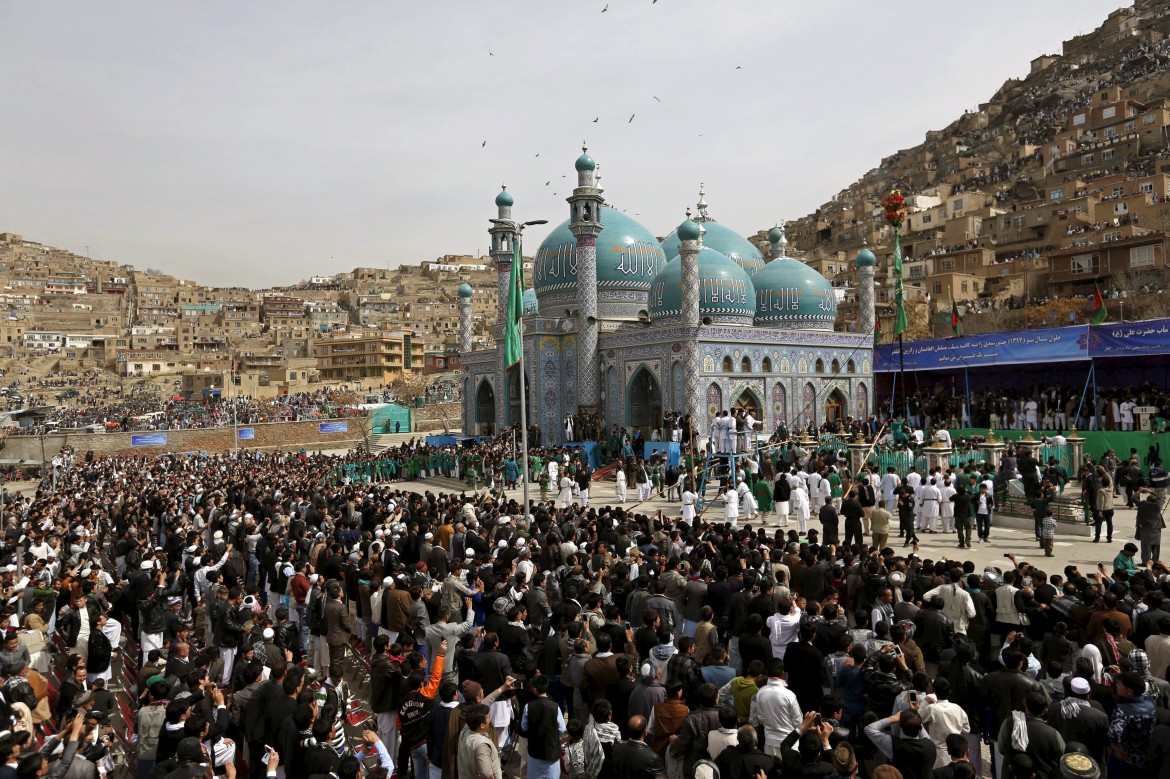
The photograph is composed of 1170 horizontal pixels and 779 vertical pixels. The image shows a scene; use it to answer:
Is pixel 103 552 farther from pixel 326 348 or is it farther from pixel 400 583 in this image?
pixel 326 348

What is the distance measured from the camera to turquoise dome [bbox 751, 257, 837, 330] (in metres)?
34.8

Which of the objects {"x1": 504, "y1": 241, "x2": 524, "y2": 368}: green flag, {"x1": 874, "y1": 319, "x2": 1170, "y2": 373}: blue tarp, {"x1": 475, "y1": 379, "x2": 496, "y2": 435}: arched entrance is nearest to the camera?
{"x1": 504, "y1": 241, "x2": 524, "y2": 368}: green flag

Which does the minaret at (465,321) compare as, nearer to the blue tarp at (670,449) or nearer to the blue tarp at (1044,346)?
the blue tarp at (670,449)

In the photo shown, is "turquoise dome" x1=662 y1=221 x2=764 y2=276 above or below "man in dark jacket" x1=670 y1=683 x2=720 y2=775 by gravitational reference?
above

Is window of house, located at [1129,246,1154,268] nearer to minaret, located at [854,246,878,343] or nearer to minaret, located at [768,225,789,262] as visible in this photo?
minaret, located at [854,246,878,343]

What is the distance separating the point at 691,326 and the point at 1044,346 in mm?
11623

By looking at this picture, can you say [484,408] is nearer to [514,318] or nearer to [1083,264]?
[514,318]

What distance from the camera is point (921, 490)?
1577 centimetres

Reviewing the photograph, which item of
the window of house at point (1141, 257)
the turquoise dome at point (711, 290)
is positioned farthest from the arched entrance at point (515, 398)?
the window of house at point (1141, 257)

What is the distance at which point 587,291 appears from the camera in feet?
103

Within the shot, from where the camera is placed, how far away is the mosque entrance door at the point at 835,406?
108ft

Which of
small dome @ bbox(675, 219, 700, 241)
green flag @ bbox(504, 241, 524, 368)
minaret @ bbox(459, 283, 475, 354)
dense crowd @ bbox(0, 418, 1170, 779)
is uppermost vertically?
small dome @ bbox(675, 219, 700, 241)

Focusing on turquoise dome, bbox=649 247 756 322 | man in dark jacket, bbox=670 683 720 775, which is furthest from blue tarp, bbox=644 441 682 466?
man in dark jacket, bbox=670 683 720 775

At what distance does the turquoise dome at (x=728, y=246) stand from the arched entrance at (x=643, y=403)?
32.7ft
